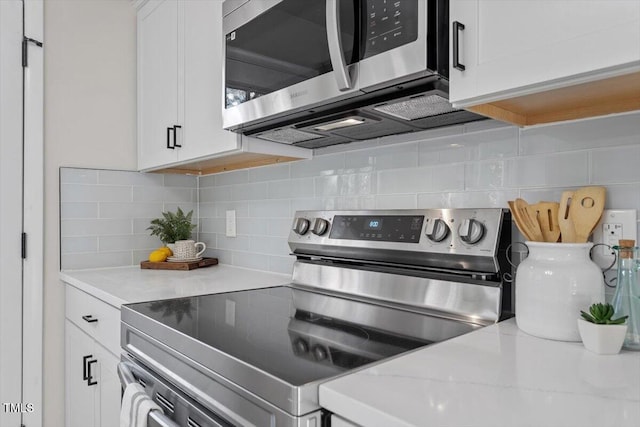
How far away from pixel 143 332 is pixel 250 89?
79 centimetres

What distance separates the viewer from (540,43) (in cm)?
76

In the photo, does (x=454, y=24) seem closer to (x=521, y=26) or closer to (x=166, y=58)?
(x=521, y=26)

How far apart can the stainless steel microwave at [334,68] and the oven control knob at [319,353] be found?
1.93 ft

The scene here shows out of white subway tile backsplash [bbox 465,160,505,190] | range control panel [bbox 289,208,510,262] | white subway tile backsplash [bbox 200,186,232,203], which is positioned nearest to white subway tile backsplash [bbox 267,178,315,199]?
range control panel [bbox 289,208,510,262]

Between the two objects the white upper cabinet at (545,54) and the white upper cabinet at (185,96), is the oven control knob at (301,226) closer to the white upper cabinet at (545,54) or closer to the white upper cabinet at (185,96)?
the white upper cabinet at (185,96)

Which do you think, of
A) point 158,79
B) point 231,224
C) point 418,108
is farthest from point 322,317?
point 158,79

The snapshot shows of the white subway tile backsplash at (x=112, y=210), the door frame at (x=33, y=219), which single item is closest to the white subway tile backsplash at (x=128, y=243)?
the white subway tile backsplash at (x=112, y=210)

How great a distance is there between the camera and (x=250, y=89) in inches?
55.2

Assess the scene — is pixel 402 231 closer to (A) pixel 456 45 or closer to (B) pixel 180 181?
(A) pixel 456 45

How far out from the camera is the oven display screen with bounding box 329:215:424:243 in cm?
125

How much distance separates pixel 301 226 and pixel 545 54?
1.01 metres

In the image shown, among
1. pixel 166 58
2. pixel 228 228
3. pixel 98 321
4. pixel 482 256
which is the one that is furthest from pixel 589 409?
pixel 166 58

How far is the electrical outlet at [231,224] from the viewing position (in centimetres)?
220

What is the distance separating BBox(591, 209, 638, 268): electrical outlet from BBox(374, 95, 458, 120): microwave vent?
43 cm
